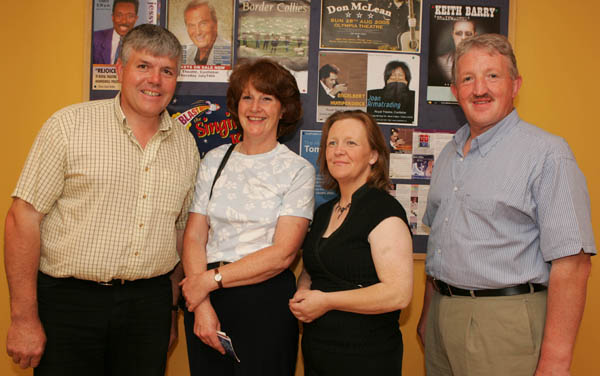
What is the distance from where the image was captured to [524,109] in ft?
7.99

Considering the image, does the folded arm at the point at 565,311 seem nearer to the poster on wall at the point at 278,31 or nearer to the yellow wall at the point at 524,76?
the yellow wall at the point at 524,76

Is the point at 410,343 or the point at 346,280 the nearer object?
the point at 346,280

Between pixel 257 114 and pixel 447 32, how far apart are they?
1.28m

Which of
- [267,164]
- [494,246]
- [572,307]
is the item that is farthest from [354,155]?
[572,307]

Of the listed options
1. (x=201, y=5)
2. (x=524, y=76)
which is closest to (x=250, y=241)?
(x=201, y=5)

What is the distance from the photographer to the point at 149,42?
1770 millimetres

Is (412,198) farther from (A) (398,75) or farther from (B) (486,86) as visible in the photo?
Result: (B) (486,86)

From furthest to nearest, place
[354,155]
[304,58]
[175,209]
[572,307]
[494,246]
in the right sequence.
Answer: [304,58] < [175,209] < [354,155] < [494,246] < [572,307]

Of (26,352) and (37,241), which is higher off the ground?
(37,241)

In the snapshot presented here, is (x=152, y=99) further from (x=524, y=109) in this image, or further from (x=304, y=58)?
(x=524, y=109)

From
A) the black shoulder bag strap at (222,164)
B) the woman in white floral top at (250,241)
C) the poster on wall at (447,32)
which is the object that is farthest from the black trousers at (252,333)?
the poster on wall at (447,32)

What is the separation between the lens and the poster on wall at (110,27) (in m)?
2.37

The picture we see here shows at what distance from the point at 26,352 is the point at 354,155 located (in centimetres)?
149

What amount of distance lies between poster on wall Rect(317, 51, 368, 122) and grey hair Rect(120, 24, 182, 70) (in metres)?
0.88
